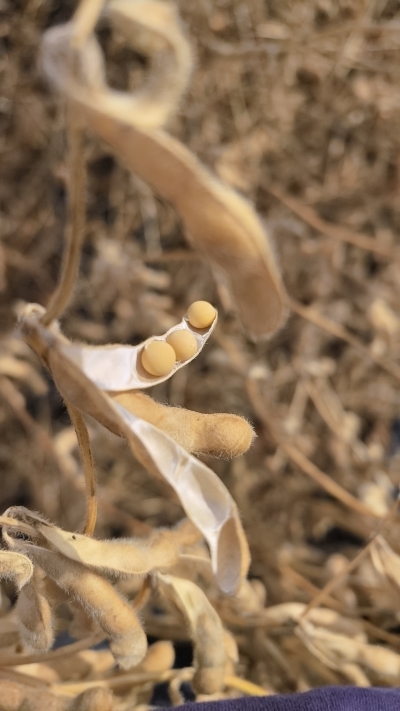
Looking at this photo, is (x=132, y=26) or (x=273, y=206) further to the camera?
(x=273, y=206)

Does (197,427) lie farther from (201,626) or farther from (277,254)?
(277,254)

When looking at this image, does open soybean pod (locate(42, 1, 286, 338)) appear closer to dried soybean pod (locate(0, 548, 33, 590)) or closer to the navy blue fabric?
dried soybean pod (locate(0, 548, 33, 590))

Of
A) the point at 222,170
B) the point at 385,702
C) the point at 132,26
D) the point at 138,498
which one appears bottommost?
the point at 138,498

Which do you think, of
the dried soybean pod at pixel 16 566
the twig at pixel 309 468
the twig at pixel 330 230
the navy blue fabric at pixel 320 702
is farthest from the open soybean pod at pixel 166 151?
the twig at pixel 330 230

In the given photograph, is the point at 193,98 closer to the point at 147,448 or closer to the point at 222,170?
the point at 222,170

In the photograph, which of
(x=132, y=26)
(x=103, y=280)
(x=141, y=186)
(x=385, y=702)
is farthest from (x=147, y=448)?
(x=141, y=186)

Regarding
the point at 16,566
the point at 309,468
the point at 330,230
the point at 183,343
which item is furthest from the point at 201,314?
the point at 330,230
